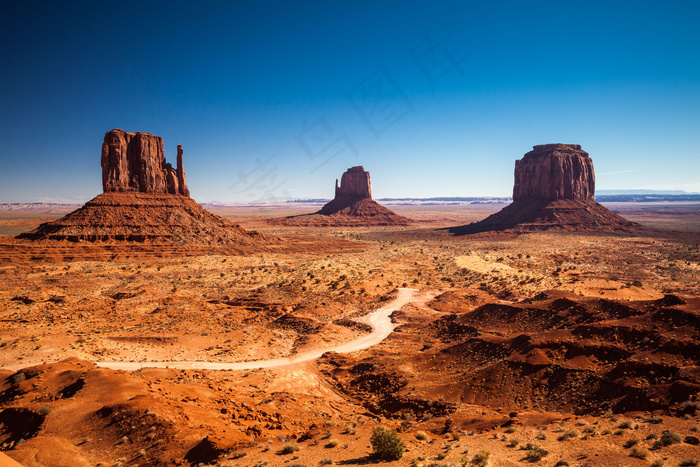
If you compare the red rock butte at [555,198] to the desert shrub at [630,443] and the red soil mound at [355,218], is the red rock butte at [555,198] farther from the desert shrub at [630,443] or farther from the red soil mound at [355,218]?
the desert shrub at [630,443]

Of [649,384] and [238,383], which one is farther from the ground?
[649,384]

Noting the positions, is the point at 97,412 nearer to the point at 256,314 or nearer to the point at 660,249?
the point at 256,314

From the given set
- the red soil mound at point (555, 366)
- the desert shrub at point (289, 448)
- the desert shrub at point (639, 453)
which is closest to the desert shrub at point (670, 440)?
the desert shrub at point (639, 453)

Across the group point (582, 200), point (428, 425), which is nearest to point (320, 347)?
point (428, 425)

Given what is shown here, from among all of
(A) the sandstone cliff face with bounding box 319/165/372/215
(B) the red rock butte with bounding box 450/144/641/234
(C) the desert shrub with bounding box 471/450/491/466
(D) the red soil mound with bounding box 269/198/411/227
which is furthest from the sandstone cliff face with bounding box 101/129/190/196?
(A) the sandstone cliff face with bounding box 319/165/372/215

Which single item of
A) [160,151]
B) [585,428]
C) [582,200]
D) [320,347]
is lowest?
[320,347]

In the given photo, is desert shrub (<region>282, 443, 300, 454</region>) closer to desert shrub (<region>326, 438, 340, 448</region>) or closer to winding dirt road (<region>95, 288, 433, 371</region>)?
desert shrub (<region>326, 438, 340, 448</region>)
